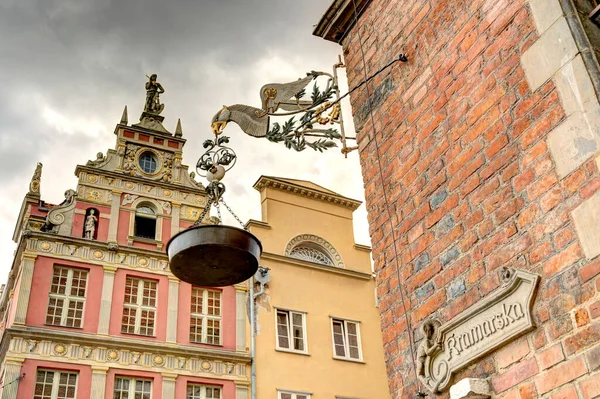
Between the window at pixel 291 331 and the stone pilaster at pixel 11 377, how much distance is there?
263 inches

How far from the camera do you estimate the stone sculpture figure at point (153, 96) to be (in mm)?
21406

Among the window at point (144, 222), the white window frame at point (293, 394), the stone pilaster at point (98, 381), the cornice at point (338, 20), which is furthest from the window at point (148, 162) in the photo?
the cornice at point (338, 20)

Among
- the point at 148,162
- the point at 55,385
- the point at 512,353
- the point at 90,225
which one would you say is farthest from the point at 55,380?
the point at 512,353

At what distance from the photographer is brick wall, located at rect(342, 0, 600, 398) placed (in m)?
3.10

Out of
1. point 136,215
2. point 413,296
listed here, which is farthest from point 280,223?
point 413,296

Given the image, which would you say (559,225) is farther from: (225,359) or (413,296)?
(225,359)

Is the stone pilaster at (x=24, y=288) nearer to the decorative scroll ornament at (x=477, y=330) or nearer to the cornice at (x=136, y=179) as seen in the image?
the cornice at (x=136, y=179)

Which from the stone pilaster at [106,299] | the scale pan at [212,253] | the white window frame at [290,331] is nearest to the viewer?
the scale pan at [212,253]

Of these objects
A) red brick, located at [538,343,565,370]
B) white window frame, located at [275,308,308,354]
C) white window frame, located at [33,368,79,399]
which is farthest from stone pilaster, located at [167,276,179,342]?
red brick, located at [538,343,565,370]

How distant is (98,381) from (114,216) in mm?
4688

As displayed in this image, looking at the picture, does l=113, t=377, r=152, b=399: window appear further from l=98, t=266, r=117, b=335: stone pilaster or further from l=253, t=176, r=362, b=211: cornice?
l=253, t=176, r=362, b=211: cornice

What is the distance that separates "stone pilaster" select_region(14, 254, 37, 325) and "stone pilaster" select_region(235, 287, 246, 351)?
18.0 ft

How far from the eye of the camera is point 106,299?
16.7 metres

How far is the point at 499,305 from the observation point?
3428 millimetres
